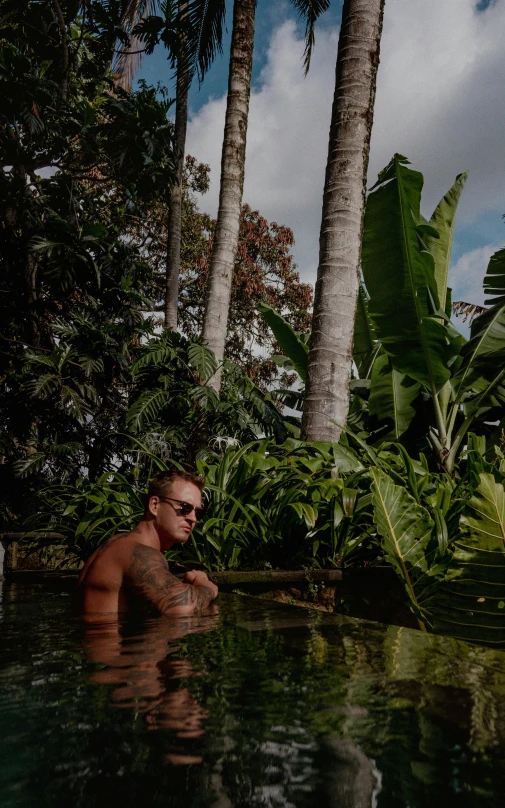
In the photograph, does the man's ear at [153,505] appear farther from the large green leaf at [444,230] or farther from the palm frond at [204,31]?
the palm frond at [204,31]

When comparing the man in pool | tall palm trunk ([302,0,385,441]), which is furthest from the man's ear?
tall palm trunk ([302,0,385,441])

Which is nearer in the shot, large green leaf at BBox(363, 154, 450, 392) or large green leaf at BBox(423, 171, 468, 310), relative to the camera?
large green leaf at BBox(363, 154, 450, 392)

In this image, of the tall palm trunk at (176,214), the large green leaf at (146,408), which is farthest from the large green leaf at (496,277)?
the tall palm trunk at (176,214)

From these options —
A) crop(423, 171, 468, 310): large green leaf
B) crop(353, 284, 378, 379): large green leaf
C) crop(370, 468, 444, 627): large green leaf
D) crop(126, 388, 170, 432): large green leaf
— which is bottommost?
crop(370, 468, 444, 627): large green leaf

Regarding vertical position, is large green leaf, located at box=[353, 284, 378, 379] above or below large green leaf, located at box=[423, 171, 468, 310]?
below

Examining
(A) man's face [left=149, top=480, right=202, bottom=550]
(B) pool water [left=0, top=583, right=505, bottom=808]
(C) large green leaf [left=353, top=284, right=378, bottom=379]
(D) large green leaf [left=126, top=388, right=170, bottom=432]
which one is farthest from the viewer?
(C) large green leaf [left=353, top=284, right=378, bottom=379]

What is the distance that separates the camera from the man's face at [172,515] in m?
3.58

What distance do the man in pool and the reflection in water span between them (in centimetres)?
14

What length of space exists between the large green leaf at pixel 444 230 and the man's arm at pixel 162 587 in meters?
5.64

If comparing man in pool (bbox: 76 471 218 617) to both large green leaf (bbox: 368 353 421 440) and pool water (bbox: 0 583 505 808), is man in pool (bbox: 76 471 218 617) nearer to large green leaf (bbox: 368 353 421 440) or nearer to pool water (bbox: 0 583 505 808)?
pool water (bbox: 0 583 505 808)

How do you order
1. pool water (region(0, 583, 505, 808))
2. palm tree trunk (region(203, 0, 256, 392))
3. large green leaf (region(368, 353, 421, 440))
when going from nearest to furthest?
pool water (region(0, 583, 505, 808)) → large green leaf (region(368, 353, 421, 440)) → palm tree trunk (region(203, 0, 256, 392))

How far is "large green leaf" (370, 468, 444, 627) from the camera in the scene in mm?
3324

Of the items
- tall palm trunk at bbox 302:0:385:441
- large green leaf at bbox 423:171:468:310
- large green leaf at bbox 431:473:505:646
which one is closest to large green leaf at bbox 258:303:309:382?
large green leaf at bbox 423:171:468:310

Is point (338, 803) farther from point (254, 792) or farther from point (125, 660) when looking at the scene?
point (125, 660)
